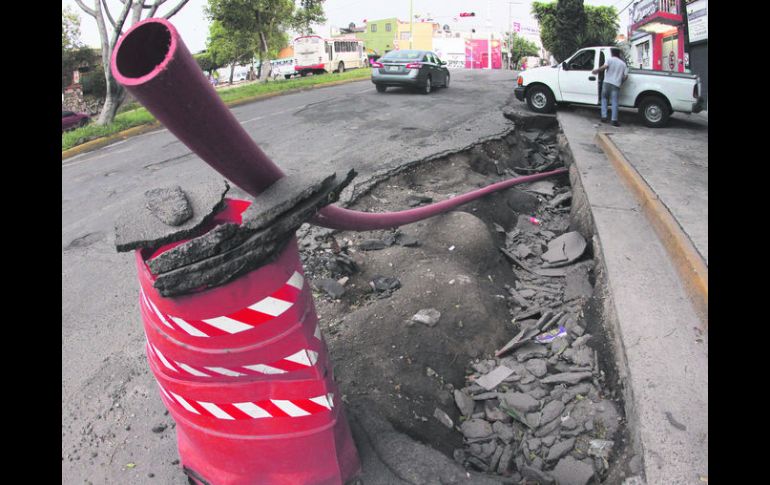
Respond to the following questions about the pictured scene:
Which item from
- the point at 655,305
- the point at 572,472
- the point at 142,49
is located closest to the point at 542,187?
the point at 655,305

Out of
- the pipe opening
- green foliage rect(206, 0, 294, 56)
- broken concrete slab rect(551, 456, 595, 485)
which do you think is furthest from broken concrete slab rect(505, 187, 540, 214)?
green foliage rect(206, 0, 294, 56)

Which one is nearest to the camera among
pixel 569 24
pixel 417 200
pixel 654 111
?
pixel 417 200

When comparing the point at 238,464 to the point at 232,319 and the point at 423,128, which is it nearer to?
the point at 232,319

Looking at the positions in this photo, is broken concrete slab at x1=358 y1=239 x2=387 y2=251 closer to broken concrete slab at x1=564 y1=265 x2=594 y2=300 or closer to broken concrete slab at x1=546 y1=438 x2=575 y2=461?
broken concrete slab at x1=564 y1=265 x2=594 y2=300

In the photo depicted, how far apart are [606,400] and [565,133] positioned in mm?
7249

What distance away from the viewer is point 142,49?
1567 millimetres

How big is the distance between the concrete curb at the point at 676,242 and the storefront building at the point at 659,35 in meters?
12.0

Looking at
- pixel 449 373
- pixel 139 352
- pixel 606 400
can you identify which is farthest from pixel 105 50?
pixel 606 400

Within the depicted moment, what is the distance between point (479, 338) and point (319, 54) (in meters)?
35.1

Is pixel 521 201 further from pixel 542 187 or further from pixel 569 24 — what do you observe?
pixel 569 24

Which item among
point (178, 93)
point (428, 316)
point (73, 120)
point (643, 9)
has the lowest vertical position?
point (428, 316)

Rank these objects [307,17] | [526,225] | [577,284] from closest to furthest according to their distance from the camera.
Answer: [577,284] < [526,225] < [307,17]

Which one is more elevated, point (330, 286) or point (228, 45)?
point (228, 45)

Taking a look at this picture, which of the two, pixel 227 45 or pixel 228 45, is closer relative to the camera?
pixel 228 45
